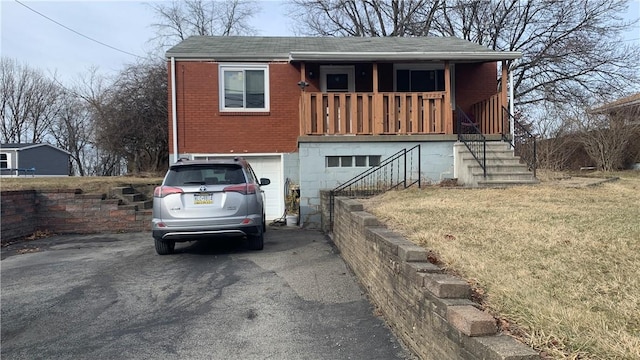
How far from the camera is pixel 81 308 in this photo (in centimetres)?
528

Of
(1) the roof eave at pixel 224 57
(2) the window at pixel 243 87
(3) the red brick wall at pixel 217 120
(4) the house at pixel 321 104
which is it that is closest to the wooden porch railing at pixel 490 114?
(4) the house at pixel 321 104

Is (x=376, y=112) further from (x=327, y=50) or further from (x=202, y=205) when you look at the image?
(x=202, y=205)

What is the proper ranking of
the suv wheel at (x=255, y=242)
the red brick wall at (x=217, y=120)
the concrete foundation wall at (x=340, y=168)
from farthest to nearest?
the red brick wall at (x=217, y=120)
the concrete foundation wall at (x=340, y=168)
the suv wheel at (x=255, y=242)

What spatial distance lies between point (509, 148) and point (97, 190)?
1104 centimetres

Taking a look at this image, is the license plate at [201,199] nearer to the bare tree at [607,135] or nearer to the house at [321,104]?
the house at [321,104]

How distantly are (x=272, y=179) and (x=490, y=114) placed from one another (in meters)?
6.74

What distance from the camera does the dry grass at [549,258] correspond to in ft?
8.63

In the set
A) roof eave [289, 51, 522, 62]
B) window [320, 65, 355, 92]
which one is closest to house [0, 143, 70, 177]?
window [320, 65, 355, 92]

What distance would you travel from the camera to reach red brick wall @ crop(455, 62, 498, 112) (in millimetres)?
14844

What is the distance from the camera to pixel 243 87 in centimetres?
1359

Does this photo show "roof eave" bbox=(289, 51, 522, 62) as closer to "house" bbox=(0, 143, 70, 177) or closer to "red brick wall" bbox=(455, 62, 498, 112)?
"red brick wall" bbox=(455, 62, 498, 112)

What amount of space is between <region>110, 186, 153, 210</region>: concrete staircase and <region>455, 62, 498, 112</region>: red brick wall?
33.1 feet

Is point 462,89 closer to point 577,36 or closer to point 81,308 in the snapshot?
point 81,308

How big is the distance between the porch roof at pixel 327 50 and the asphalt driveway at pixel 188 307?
20.6 ft
